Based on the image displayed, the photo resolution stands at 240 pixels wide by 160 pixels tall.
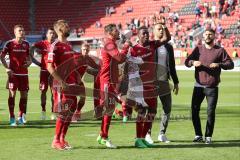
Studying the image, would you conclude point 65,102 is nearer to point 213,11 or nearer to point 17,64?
point 17,64

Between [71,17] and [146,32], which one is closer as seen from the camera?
[146,32]

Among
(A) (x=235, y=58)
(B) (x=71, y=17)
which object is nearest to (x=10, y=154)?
(A) (x=235, y=58)

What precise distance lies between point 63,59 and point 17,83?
370cm

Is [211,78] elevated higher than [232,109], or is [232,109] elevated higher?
[211,78]

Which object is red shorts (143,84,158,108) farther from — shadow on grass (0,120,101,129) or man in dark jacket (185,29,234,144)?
shadow on grass (0,120,101,129)

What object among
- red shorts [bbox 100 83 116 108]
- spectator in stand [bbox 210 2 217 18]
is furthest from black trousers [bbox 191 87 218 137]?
spectator in stand [bbox 210 2 217 18]

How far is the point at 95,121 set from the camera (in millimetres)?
13484

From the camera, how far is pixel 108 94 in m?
9.43

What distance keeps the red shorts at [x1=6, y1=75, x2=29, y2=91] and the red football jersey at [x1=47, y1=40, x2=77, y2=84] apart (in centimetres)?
343

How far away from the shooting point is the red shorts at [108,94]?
30.6 feet

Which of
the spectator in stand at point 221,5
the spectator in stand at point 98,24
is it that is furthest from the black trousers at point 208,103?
the spectator in stand at point 98,24

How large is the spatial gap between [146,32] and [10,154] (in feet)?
9.84

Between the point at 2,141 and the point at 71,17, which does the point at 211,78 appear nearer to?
the point at 2,141

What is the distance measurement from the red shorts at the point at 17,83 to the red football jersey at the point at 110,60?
12.1 ft
